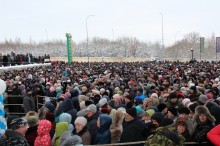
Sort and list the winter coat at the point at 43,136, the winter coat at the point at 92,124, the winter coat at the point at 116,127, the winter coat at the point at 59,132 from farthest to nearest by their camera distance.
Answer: the winter coat at the point at 92,124 < the winter coat at the point at 116,127 < the winter coat at the point at 59,132 < the winter coat at the point at 43,136

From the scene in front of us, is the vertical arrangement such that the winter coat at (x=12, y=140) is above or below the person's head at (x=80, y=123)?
above

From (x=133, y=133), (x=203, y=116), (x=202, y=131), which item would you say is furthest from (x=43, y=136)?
(x=203, y=116)

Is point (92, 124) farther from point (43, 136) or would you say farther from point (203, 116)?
point (203, 116)

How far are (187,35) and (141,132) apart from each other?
10796 centimetres

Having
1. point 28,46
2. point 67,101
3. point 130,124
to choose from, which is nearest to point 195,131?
point 130,124

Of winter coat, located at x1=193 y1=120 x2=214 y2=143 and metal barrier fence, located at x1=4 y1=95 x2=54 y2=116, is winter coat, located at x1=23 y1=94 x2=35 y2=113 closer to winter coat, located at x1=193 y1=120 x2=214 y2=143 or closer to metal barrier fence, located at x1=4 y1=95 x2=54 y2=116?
metal barrier fence, located at x1=4 y1=95 x2=54 y2=116

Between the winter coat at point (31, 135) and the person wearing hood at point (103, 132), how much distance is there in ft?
3.81

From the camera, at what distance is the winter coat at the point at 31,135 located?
19.8 ft

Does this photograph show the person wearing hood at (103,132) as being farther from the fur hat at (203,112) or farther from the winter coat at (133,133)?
the fur hat at (203,112)

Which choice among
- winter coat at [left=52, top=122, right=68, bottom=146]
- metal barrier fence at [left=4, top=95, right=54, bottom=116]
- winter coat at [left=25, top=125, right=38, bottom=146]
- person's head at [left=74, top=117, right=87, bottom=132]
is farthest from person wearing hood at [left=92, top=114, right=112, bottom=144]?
metal barrier fence at [left=4, top=95, right=54, bottom=116]

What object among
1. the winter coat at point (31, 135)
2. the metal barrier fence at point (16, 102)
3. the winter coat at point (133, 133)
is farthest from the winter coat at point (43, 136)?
the metal barrier fence at point (16, 102)

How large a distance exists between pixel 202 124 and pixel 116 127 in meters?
1.66

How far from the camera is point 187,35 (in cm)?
10988

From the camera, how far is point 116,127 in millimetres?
6348
